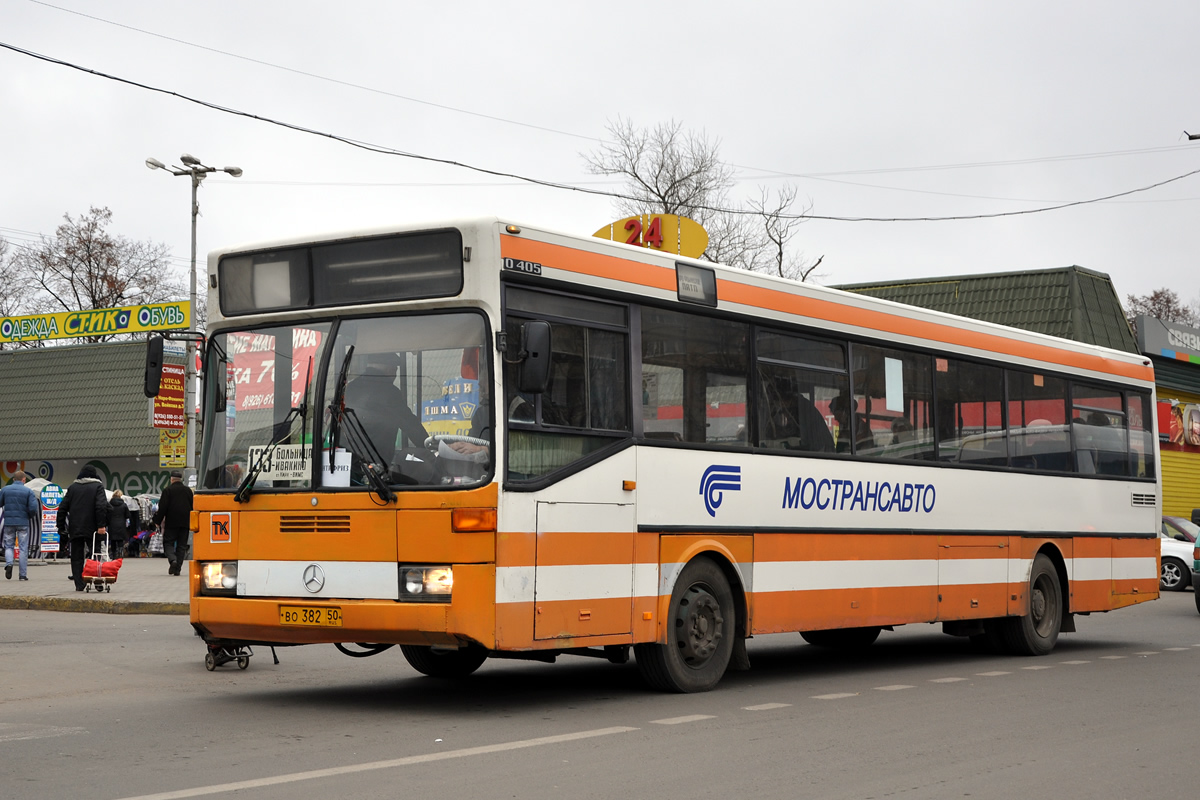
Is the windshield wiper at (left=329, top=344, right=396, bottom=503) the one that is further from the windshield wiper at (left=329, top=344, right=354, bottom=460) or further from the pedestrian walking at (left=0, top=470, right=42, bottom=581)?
the pedestrian walking at (left=0, top=470, right=42, bottom=581)

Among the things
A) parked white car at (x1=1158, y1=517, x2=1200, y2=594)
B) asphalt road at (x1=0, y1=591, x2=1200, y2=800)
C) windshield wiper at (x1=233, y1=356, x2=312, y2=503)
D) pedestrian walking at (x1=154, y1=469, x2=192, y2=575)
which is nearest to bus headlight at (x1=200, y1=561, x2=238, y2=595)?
windshield wiper at (x1=233, y1=356, x2=312, y2=503)

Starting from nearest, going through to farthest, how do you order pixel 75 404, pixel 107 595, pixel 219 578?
pixel 219 578 → pixel 107 595 → pixel 75 404

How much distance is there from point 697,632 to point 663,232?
2084 cm

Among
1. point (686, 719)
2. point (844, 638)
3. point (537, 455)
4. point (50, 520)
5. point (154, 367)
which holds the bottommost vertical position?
point (844, 638)

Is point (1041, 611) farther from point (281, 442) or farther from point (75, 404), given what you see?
point (75, 404)

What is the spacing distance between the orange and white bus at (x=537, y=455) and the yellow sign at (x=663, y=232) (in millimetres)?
16995

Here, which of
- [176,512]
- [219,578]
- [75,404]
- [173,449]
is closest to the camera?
[219,578]

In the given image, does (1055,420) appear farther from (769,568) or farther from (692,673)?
(692,673)

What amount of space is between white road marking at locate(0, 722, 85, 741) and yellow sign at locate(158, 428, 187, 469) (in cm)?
2494

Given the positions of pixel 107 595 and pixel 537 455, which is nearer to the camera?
pixel 537 455

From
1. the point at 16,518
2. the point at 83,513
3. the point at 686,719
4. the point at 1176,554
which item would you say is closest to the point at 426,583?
the point at 686,719

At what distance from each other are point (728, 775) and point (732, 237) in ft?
160

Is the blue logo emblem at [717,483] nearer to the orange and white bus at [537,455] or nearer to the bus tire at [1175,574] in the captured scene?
the orange and white bus at [537,455]

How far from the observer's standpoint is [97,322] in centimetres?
4584
